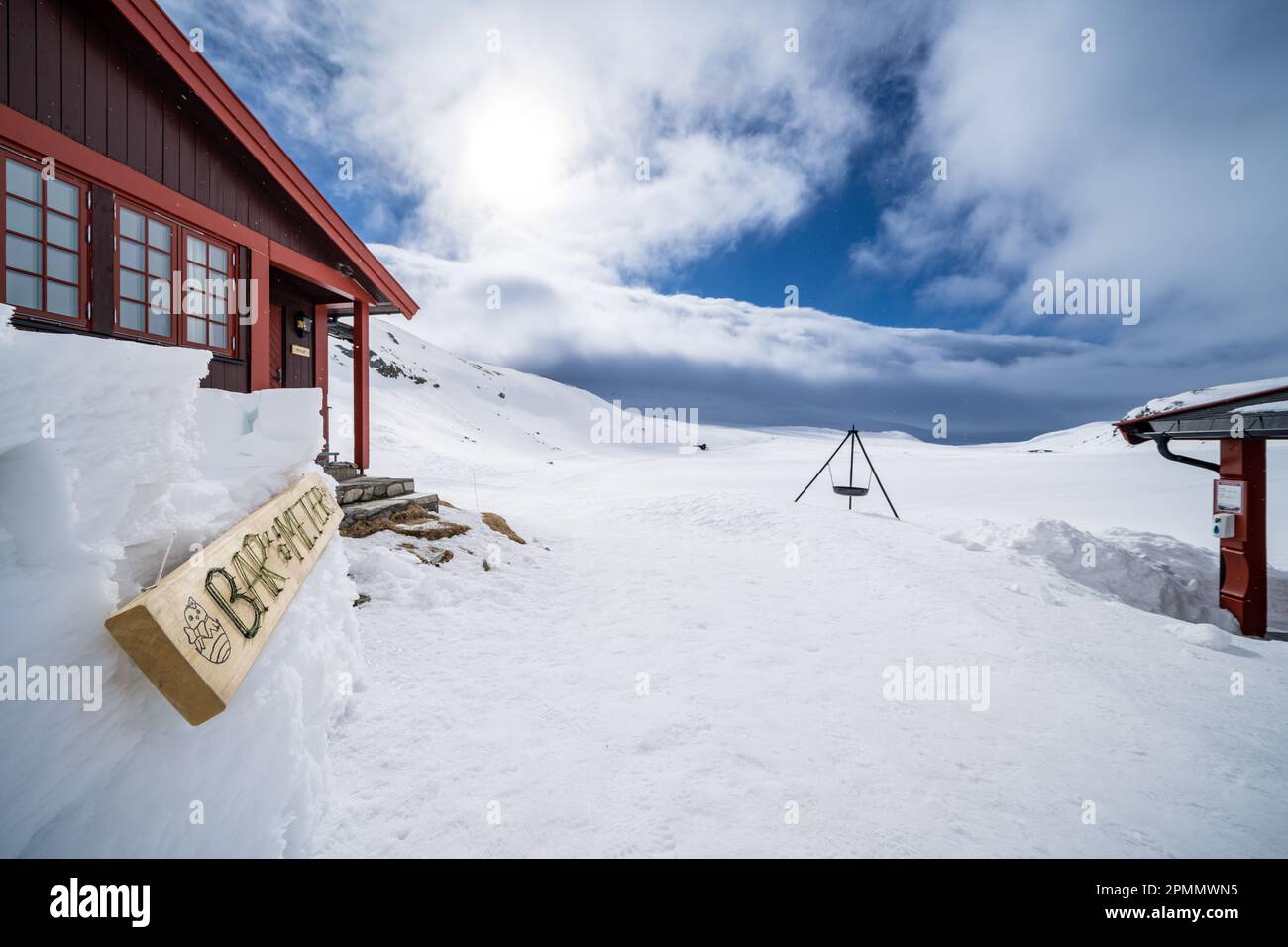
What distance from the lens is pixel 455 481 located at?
1822 cm

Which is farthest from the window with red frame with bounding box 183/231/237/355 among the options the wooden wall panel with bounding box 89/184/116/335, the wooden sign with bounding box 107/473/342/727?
the wooden sign with bounding box 107/473/342/727

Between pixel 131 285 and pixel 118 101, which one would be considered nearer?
pixel 118 101

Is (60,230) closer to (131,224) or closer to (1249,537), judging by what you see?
(131,224)

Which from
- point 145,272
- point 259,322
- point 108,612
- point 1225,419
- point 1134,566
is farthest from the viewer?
point 1134,566

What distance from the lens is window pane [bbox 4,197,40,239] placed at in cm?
430

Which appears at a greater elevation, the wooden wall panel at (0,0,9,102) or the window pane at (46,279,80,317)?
the wooden wall panel at (0,0,9,102)

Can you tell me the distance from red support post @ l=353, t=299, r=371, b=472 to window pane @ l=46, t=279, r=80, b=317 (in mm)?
3992

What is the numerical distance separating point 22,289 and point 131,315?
2.81ft

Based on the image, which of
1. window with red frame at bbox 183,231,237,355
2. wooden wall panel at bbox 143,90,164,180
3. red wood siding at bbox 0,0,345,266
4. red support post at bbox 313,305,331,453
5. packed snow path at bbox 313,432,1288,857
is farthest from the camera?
red support post at bbox 313,305,331,453

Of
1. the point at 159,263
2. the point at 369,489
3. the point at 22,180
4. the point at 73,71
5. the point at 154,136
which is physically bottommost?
the point at 369,489

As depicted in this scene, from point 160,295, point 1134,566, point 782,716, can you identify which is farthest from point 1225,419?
point 160,295

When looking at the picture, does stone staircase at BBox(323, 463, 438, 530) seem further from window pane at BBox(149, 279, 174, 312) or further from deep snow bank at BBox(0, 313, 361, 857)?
deep snow bank at BBox(0, 313, 361, 857)

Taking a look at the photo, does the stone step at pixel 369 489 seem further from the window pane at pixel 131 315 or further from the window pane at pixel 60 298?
the window pane at pixel 60 298

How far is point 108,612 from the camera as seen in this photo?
4.43ft
